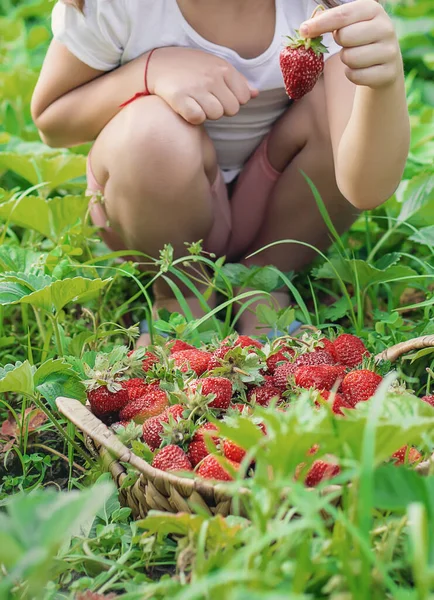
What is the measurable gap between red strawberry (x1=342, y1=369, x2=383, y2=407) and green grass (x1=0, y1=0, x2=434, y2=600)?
5 centimetres

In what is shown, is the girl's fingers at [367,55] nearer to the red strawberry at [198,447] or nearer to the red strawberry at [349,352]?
the red strawberry at [349,352]

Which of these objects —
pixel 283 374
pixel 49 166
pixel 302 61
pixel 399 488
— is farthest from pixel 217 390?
pixel 49 166

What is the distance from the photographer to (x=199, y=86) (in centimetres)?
132

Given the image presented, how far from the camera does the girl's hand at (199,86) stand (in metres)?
1.31

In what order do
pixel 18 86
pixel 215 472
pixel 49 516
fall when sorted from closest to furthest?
1. pixel 49 516
2. pixel 215 472
3. pixel 18 86

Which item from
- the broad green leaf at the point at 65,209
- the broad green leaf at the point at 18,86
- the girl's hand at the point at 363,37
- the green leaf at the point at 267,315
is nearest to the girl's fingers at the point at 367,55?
the girl's hand at the point at 363,37

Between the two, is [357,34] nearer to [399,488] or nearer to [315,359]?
[315,359]

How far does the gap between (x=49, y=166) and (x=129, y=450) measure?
92 centimetres

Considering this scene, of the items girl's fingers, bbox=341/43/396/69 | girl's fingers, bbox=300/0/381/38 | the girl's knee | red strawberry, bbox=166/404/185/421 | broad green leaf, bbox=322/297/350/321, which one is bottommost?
broad green leaf, bbox=322/297/350/321

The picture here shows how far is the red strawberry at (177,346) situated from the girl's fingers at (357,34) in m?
0.46

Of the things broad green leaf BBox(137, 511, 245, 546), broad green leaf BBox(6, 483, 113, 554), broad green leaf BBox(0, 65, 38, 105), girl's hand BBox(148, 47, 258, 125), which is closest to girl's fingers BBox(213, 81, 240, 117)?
girl's hand BBox(148, 47, 258, 125)

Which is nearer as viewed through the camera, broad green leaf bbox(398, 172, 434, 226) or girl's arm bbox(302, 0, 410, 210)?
girl's arm bbox(302, 0, 410, 210)

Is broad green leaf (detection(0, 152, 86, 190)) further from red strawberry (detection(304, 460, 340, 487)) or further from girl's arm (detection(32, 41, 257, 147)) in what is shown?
red strawberry (detection(304, 460, 340, 487))

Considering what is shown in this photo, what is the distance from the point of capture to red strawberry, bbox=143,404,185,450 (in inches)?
37.8
